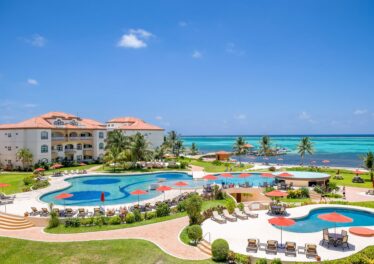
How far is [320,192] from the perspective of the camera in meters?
30.0

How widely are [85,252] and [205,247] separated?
6662 millimetres

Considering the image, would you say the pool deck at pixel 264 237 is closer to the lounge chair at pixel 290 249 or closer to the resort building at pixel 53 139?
the lounge chair at pixel 290 249

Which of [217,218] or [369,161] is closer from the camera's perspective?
[217,218]

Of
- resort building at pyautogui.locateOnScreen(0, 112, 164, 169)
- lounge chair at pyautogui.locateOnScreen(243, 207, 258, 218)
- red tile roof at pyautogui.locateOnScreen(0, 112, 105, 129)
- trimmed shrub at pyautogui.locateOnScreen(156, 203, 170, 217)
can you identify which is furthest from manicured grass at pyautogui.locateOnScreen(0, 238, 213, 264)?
red tile roof at pyautogui.locateOnScreen(0, 112, 105, 129)

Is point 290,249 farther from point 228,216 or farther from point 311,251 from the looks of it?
point 228,216

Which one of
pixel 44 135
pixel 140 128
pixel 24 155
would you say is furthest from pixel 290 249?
pixel 140 128

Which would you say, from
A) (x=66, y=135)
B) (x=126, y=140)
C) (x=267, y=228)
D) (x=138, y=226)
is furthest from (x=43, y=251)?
(x=66, y=135)

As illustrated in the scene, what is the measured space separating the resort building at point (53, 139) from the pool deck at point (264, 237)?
129ft

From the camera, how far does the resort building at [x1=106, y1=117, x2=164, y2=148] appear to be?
217 feet

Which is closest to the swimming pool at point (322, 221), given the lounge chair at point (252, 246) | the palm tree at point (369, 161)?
the lounge chair at point (252, 246)

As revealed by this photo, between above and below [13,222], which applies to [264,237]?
above

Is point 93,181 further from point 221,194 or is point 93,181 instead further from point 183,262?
point 183,262

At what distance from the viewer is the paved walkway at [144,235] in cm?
1647

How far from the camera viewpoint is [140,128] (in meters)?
66.6
